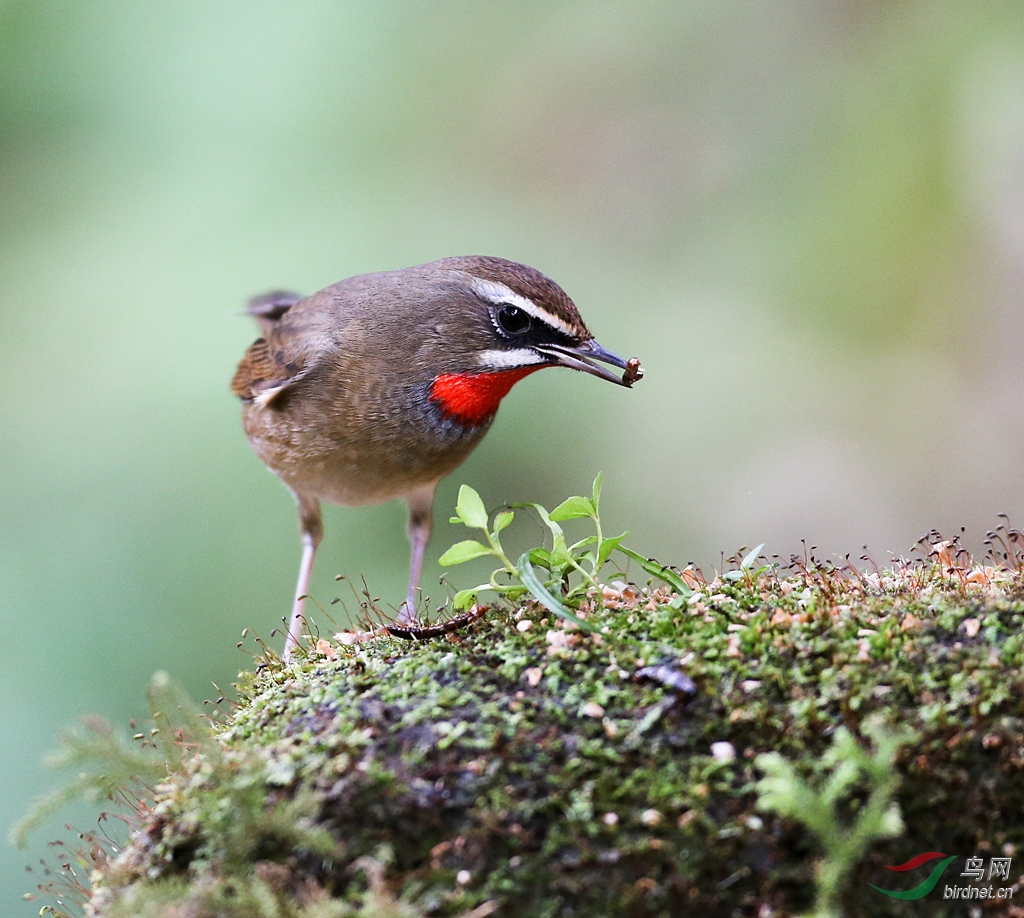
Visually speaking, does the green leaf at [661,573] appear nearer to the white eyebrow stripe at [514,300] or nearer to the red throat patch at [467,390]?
the white eyebrow stripe at [514,300]

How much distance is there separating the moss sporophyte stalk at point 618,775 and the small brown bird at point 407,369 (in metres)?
1.70

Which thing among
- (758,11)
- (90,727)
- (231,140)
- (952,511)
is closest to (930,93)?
(758,11)

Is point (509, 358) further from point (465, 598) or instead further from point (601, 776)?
point (601, 776)

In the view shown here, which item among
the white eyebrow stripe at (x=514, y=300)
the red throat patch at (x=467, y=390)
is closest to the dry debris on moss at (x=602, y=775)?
the white eyebrow stripe at (x=514, y=300)

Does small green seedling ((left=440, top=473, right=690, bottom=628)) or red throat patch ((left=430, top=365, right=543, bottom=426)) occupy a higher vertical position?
red throat patch ((left=430, top=365, right=543, bottom=426))

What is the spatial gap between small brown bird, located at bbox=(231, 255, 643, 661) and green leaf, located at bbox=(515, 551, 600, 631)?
1.31 m

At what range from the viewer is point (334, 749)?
2.70 meters

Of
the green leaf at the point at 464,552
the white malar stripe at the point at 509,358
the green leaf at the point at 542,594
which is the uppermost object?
the white malar stripe at the point at 509,358

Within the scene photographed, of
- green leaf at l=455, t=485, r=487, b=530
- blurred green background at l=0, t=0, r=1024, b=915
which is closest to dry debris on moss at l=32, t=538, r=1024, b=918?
green leaf at l=455, t=485, r=487, b=530

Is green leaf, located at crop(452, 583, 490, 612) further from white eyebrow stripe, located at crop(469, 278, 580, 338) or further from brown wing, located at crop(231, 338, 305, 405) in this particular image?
brown wing, located at crop(231, 338, 305, 405)

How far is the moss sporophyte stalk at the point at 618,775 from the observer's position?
7.82ft

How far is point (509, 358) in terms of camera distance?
484cm

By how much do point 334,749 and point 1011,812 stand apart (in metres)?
1.75

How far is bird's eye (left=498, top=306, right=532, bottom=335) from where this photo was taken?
474 cm
